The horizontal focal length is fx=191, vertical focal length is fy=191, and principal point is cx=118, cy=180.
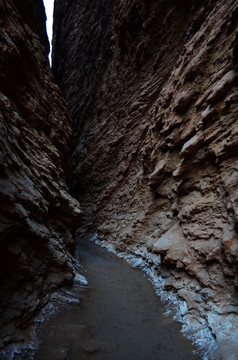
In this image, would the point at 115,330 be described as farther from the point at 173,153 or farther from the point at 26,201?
the point at 173,153

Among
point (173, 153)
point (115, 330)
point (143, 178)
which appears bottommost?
point (115, 330)

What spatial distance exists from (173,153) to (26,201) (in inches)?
235

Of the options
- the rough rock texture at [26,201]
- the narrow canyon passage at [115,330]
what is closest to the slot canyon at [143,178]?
the rough rock texture at [26,201]

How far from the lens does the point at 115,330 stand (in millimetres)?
3904

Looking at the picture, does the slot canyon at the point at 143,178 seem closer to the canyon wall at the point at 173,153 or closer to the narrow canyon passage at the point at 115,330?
the canyon wall at the point at 173,153

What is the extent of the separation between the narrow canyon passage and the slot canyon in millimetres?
275

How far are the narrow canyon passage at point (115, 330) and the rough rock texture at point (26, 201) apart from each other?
591 mm

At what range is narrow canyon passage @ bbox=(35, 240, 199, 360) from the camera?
3.28 metres

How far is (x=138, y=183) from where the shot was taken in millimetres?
Result: 11148

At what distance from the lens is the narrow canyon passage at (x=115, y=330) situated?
10.8ft

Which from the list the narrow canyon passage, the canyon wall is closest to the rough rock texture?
the narrow canyon passage

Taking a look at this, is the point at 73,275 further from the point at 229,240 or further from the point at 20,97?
the point at 20,97

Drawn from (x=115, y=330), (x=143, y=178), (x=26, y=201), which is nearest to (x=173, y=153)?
(x=143, y=178)

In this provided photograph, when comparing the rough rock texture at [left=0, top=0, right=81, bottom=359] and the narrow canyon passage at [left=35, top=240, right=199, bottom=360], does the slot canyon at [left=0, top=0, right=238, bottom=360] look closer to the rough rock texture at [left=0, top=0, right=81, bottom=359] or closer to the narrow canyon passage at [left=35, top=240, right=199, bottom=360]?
the rough rock texture at [left=0, top=0, right=81, bottom=359]
